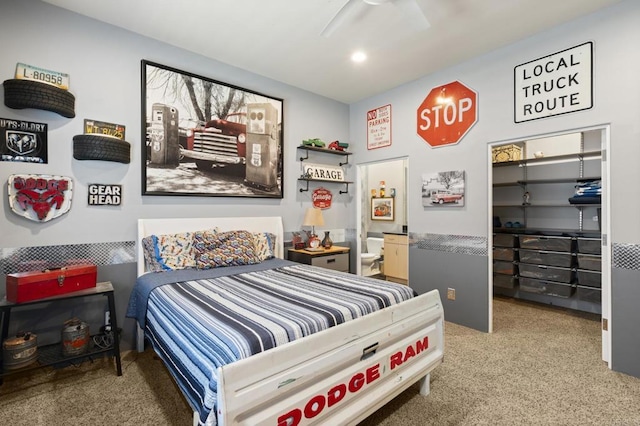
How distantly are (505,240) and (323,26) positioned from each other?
151 inches

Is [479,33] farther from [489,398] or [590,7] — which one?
[489,398]

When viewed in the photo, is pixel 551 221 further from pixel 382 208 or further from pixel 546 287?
pixel 382 208

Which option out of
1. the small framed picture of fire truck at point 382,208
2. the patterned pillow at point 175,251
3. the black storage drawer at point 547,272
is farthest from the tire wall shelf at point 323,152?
the black storage drawer at point 547,272

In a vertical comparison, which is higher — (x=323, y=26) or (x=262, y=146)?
(x=323, y=26)

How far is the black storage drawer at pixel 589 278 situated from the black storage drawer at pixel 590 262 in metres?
0.05

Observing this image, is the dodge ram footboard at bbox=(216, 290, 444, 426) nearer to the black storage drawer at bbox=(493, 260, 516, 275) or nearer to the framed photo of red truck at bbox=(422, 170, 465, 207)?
the framed photo of red truck at bbox=(422, 170, 465, 207)

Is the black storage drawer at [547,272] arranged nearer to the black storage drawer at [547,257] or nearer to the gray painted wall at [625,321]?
the black storage drawer at [547,257]

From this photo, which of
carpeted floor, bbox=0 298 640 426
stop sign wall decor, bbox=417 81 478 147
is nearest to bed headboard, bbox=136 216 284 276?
carpeted floor, bbox=0 298 640 426

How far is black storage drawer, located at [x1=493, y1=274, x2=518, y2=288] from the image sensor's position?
4.42 m

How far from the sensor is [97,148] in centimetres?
253

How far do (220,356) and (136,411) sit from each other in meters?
1.19

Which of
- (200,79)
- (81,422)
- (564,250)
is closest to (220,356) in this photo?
(81,422)

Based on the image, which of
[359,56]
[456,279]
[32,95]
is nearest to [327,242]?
[456,279]

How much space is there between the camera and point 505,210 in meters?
4.84
